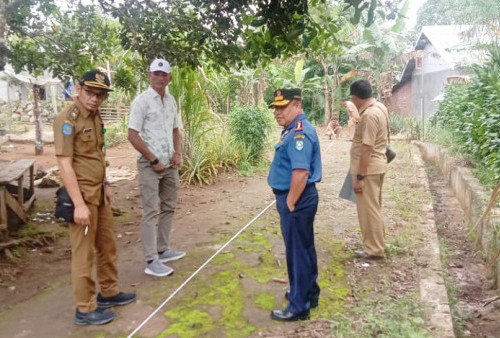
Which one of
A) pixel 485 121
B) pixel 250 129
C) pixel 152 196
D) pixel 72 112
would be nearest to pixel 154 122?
pixel 152 196

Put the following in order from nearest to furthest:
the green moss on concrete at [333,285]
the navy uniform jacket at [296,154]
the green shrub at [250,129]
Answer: the navy uniform jacket at [296,154]
the green moss on concrete at [333,285]
the green shrub at [250,129]

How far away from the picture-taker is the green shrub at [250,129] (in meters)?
11.5

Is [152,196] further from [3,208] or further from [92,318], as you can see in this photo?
[3,208]

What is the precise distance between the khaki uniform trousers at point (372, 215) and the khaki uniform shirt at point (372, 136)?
12 centimetres

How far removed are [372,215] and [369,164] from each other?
1.80ft

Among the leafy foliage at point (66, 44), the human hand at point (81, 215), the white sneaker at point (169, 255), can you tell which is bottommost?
the white sneaker at point (169, 255)

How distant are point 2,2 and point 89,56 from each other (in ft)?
4.54

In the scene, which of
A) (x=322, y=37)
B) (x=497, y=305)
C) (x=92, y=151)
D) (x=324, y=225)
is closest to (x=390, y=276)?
(x=497, y=305)

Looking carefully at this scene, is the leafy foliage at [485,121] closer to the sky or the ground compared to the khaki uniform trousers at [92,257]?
closer to the sky

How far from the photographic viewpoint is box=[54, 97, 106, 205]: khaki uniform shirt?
3463mm

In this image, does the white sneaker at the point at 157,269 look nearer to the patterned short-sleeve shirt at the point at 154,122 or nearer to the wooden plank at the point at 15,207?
the patterned short-sleeve shirt at the point at 154,122

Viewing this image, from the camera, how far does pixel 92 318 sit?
3658mm

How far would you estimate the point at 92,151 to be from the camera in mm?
3689

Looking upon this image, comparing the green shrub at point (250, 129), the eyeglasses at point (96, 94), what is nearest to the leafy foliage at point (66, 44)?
the eyeglasses at point (96, 94)
